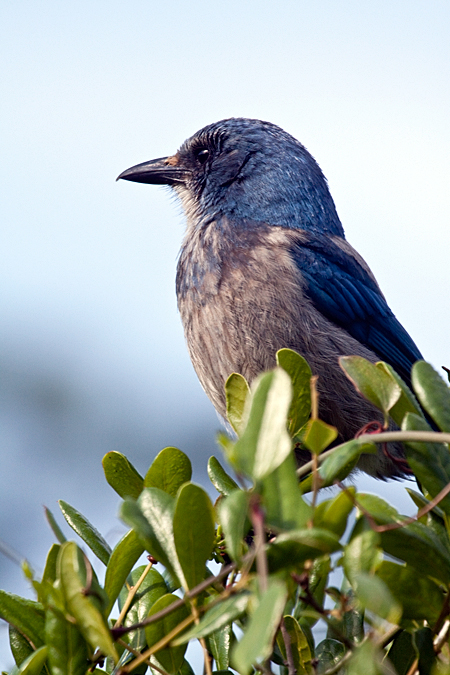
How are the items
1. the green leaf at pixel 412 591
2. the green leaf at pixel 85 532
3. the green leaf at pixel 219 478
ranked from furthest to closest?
the green leaf at pixel 219 478
the green leaf at pixel 85 532
the green leaf at pixel 412 591

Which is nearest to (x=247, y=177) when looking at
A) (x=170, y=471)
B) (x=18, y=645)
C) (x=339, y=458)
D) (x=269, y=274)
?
(x=269, y=274)

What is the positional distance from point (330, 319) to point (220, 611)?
3225 mm

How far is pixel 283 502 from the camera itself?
3.24 ft

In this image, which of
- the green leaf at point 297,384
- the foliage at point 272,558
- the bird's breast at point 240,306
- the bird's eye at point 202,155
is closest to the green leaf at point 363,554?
the foliage at point 272,558

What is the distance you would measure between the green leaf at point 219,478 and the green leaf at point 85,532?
0.99ft

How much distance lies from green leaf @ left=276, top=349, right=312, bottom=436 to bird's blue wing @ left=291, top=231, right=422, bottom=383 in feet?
7.81

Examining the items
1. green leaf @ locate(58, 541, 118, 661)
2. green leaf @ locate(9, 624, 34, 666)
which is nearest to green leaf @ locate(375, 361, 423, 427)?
green leaf @ locate(58, 541, 118, 661)

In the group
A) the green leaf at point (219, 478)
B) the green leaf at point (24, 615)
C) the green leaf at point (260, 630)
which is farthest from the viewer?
the green leaf at point (219, 478)

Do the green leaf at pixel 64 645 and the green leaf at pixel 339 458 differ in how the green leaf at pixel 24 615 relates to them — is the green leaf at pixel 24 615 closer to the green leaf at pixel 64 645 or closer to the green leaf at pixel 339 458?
the green leaf at pixel 64 645

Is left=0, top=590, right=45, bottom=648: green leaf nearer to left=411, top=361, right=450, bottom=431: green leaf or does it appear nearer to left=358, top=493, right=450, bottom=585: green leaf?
left=358, top=493, right=450, bottom=585: green leaf

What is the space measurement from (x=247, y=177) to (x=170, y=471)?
132 inches

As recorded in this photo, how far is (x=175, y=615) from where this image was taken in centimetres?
Answer: 139

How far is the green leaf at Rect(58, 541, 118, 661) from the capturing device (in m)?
1.11

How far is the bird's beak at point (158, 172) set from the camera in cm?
496
